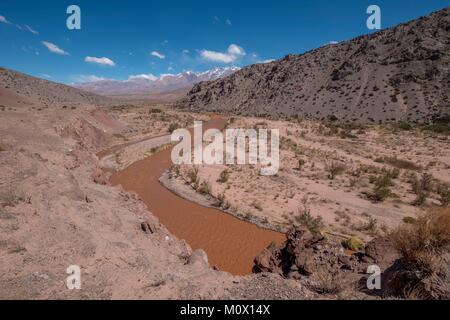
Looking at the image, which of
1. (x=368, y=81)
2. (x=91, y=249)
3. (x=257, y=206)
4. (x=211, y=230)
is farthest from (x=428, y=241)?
(x=368, y=81)

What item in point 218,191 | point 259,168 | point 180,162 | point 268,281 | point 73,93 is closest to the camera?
point 268,281

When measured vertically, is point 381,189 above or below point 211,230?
above

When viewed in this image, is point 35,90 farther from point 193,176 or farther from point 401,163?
point 401,163

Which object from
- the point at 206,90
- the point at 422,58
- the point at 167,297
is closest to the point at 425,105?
the point at 422,58

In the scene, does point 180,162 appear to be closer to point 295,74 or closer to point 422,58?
point 422,58

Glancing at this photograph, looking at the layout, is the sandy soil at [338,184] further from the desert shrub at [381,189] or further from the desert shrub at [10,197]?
the desert shrub at [10,197]

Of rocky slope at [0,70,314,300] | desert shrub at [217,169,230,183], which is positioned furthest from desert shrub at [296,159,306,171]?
rocky slope at [0,70,314,300]
